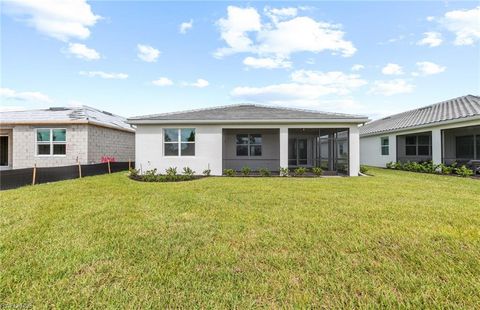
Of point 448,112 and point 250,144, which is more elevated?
point 448,112

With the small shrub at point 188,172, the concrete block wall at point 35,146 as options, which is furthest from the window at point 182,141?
the concrete block wall at point 35,146

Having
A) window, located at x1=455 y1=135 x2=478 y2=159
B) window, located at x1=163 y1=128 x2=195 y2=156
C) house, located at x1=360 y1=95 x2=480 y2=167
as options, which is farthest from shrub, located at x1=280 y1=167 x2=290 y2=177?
window, located at x1=455 y1=135 x2=478 y2=159

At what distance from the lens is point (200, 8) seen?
40.1 feet

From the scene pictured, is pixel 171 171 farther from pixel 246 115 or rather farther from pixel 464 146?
pixel 464 146

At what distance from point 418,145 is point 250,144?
12652 millimetres

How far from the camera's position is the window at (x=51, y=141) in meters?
14.6

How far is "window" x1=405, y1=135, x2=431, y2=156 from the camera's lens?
58.4 ft

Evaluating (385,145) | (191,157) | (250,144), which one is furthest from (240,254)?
(385,145)

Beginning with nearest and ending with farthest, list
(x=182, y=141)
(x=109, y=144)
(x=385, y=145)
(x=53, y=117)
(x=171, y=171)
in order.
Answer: (x=171, y=171), (x=182, y=141), (x=53, y=117), (x=109, y=144), (x=385, y=145)

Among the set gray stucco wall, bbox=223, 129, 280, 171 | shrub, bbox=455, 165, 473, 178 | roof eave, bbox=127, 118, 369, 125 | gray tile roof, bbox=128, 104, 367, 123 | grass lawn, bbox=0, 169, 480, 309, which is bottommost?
Answer: grass lawn, bbox=0, 169, 480, 309

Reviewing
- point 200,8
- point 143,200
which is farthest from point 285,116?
point 143,200

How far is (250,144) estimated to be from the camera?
51.9ft

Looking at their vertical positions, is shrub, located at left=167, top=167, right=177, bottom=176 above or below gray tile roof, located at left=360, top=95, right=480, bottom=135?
below

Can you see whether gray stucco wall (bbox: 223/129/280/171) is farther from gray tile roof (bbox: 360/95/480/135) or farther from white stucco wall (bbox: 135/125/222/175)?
gray tile roof (bbox: 360/95/480/135)
